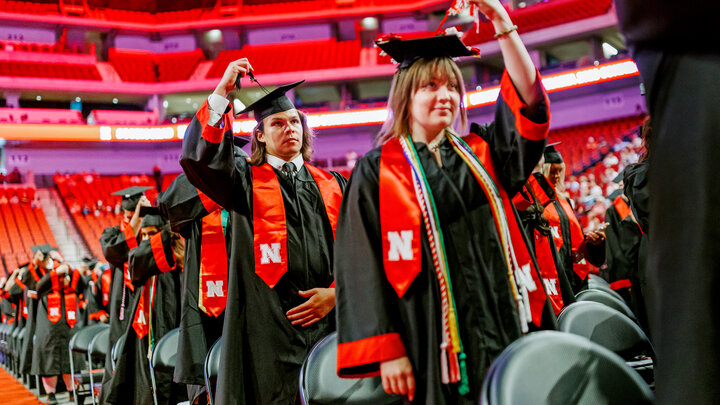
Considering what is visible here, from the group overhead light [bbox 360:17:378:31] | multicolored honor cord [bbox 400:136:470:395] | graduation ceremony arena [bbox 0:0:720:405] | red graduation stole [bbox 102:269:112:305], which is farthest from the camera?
overhead light [bbox 360:17:378:31]

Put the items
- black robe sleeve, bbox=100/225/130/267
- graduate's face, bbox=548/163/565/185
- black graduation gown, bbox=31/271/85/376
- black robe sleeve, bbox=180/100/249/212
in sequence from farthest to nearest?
black graduation gown, bbox=31/271/85/376, black robe sleeve, bbox=100/225/130/267, graduate's face, bbox=548/163/565/185, black robe sleeve, bbox=180/100/249/212

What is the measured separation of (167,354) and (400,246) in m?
2.46

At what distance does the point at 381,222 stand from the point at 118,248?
430 centimetres

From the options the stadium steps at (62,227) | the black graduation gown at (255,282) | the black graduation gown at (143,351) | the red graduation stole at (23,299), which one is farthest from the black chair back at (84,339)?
the stadium steps at (62,227)

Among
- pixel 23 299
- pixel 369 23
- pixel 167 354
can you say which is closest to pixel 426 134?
pixel 167 354

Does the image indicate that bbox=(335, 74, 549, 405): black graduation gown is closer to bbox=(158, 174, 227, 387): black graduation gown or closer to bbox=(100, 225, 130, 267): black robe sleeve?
bbox=(158, 174, 227, 387): black graduation gown

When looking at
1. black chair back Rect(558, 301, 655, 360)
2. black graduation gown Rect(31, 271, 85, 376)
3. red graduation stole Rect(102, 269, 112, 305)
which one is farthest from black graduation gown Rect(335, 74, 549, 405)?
black graduation gown Rect(31, 271, 85, 376)

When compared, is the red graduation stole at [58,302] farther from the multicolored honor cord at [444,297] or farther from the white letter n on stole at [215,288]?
the multicolored honor cord at [444,297]

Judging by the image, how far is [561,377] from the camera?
1207mm

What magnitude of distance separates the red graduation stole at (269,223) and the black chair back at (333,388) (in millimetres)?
969

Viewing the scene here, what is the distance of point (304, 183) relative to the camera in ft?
11.0

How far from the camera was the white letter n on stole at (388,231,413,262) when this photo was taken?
77.8 inches

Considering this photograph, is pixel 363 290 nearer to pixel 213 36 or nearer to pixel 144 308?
pixel 144 308

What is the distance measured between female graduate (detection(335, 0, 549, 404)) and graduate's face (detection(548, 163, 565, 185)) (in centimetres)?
285
